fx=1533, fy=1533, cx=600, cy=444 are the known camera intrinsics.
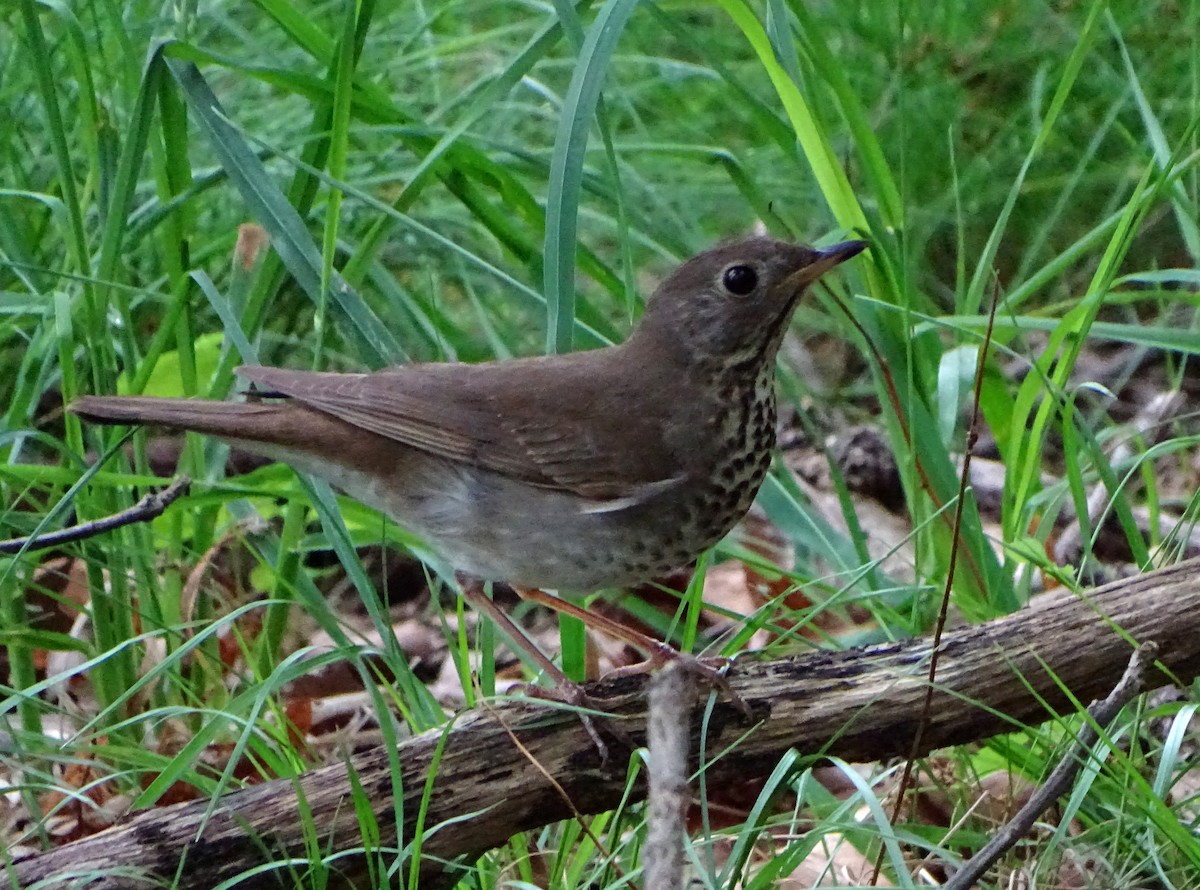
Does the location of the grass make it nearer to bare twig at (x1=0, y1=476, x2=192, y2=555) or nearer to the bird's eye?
bare twig at (x1=0, y1=476, x2=192, y2=555)

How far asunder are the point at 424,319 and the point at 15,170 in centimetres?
126

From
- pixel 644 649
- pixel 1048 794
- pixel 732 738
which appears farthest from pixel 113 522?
pixel 1048 794

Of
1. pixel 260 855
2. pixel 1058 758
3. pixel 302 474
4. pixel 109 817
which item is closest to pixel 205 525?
pixel 302 474

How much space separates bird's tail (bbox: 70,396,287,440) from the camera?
2.94 metres

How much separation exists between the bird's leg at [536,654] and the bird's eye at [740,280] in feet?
2.71

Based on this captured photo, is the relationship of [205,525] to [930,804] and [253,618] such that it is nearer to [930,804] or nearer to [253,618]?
[253,618]

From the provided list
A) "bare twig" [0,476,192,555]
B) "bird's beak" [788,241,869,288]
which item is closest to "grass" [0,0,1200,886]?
"bare twig" [0,476,192,555]

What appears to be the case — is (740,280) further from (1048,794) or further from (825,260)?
(1048,794)

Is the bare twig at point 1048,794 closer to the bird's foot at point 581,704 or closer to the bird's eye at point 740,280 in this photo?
the bird's foot at point 581,704

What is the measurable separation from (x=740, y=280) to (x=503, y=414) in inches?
22.8

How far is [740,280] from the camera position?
3.26m

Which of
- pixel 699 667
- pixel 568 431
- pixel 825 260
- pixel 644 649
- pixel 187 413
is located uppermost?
A: pixel 825 260

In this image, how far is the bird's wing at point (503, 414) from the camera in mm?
3205

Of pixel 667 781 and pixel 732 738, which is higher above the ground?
pixel 667 781
